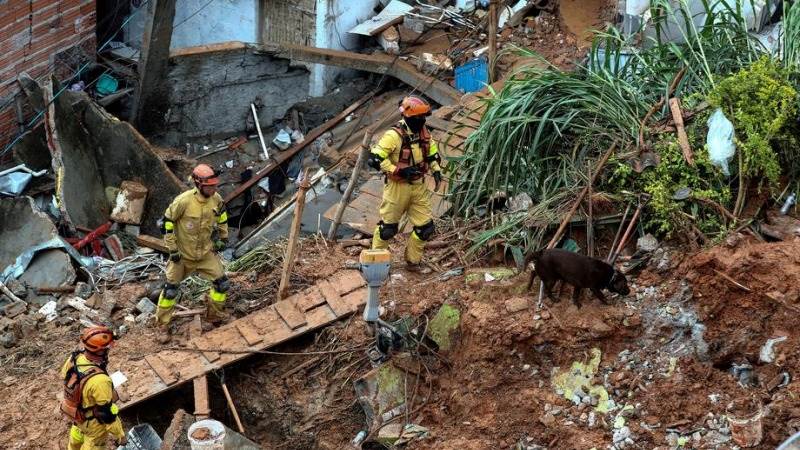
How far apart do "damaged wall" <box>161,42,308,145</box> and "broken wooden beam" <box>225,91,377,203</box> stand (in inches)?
36.9

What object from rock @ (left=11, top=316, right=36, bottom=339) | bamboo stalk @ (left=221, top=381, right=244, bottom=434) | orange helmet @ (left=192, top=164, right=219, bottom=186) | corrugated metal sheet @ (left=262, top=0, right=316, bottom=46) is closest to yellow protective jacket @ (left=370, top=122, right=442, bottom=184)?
orange helmet @ (left=192, top=164, right=219, bottom=186)

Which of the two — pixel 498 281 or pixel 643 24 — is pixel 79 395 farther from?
pixel 643 24

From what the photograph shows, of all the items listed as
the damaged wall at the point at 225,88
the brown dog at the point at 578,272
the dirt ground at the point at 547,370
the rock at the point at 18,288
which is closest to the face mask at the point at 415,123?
the dirt ground at the point at 547,370

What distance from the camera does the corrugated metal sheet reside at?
1545 centimetres

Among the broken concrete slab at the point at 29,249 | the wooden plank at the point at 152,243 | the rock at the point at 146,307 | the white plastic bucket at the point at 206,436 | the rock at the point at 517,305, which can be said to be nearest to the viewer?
the white plastic bucket at the point at 206,436

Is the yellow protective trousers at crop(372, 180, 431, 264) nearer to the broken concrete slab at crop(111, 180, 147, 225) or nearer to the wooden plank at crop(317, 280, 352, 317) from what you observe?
the wooden plank at crop(317, 280, 352, 317)

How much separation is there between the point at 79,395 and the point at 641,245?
180 inches

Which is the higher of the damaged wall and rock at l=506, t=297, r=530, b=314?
rock at l=506, t=297, r=530, b=314

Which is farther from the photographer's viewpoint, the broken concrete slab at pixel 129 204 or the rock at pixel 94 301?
the broken concrete slab at pixel 129 204

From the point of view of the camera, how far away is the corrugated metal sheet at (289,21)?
50.7 feet

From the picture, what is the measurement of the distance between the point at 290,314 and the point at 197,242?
1046 millimetres

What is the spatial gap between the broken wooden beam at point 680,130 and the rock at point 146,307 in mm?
5212

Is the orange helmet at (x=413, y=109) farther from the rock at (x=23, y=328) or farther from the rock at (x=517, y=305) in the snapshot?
the rock at (x=23, y=328)

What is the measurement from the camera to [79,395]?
25.3 feet
